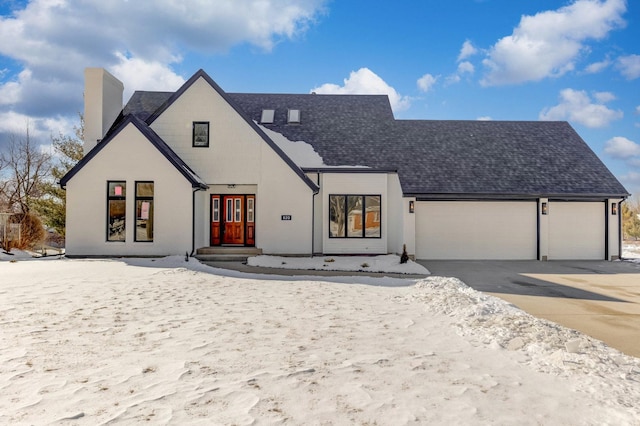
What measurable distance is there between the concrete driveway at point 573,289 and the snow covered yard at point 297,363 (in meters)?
0.83

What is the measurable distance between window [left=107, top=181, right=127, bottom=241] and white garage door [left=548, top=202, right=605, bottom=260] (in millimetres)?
17837

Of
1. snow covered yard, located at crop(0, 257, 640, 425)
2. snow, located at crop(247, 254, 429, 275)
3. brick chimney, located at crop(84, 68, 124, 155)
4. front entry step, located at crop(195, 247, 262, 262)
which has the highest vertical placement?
brick chimney, located at crop(84, 68, 124, 155)

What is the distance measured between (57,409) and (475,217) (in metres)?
16.7

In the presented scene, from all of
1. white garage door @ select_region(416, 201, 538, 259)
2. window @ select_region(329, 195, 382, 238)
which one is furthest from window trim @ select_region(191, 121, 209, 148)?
white garage door @ select_region(416, 201, 538, 259)

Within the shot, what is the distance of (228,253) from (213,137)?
15.6 feet

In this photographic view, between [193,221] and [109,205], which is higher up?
[109,205]

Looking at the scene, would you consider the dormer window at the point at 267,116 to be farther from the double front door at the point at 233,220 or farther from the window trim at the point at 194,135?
the double front door at the point at 233,220

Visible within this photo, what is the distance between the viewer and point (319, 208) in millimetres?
16891

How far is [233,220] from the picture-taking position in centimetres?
1655

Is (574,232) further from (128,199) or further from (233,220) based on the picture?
(128,199)

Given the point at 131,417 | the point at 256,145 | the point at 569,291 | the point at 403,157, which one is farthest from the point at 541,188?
the point at 131,417

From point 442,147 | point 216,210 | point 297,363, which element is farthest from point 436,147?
point 297,363

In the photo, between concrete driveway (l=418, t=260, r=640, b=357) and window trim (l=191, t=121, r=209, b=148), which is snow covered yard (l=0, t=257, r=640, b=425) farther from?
window trim (l=191, t=121, r=209, b=148)

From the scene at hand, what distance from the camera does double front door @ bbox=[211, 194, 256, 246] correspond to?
54.1ft
